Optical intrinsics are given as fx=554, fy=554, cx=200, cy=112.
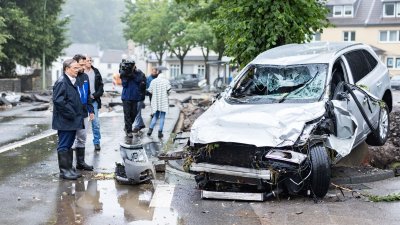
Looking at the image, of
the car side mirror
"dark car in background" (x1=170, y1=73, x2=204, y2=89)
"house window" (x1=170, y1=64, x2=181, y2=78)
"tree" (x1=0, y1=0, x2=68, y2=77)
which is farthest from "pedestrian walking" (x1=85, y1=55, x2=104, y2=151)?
"house window" (x1=170, y1=64, x2=181, y2=78)

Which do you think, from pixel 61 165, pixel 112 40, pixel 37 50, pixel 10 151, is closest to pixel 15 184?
pixel 61 165

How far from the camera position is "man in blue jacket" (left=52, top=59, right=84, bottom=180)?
7.91 m

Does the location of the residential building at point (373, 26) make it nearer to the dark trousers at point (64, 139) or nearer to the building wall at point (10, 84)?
the building wall at point (10, 84)

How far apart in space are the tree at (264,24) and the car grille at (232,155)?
4751 millimetres

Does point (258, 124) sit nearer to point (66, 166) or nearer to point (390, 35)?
point (66, 166)

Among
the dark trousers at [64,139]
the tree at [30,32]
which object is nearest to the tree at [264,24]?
the dark trousers at [64,139]

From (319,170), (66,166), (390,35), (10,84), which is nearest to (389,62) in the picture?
(390,35)

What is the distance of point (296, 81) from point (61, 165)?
3.71 meters

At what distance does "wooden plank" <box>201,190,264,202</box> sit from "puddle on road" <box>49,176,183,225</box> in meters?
0.57

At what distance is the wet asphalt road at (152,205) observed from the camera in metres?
6.16

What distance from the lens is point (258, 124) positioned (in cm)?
690

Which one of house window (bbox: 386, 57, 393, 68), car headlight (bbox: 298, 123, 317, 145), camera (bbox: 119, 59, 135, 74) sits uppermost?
house window (bbox: 386, 57, 393, 68)

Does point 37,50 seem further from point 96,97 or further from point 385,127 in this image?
point 385,127

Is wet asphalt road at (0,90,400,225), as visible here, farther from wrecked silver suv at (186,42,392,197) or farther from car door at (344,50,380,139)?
car door at (344,50,380,139)
